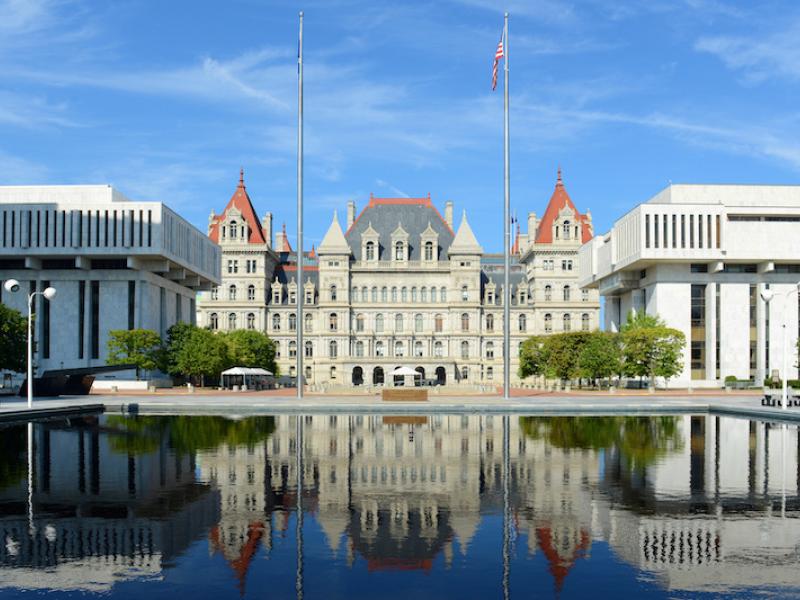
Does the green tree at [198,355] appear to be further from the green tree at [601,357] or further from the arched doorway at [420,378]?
the green tree at [601,357]

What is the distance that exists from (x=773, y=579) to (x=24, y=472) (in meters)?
17.0

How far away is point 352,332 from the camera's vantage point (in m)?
113

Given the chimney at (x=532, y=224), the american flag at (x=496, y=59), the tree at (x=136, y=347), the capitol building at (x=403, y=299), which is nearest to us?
the american flag at (x=496, y=59)

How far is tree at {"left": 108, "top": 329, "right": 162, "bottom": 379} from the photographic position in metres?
78.4

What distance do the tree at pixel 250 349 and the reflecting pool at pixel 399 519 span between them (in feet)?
208

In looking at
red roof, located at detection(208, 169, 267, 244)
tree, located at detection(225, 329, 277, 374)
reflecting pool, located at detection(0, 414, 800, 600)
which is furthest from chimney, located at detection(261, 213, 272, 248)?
reflecting pool, located at detection(0, 414, 800, 600)

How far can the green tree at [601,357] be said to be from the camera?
7588cm

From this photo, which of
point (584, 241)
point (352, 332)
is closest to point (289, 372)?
point (352, 332)

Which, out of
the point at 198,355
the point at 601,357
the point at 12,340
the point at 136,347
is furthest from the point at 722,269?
the point at 12,340

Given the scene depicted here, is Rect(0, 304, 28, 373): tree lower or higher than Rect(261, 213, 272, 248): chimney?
lower

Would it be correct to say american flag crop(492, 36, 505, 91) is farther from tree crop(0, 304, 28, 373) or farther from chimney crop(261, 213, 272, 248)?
chimney crop(261, 213, 272, 248)

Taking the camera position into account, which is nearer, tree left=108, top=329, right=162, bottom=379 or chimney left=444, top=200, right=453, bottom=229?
tree left=108, top=329, right=162, bottom=379

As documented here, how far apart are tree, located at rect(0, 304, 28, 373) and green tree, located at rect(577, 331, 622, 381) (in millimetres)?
47184

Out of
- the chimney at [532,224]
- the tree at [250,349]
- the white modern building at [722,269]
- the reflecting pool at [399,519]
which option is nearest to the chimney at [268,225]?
the tree at [250,349]
